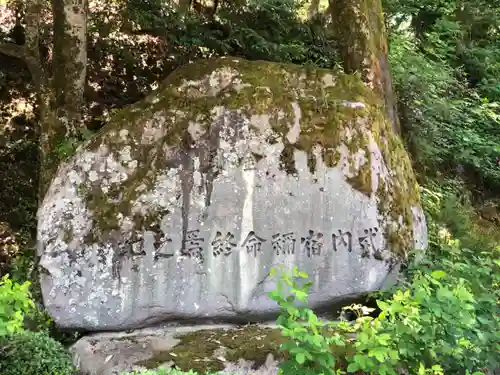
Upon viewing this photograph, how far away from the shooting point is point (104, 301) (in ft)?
15.0

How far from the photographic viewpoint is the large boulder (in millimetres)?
4613

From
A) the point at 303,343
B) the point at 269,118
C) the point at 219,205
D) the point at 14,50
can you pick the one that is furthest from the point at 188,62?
the point at 303,343

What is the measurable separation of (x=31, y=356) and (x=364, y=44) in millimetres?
4648

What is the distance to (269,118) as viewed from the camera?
16.3ft

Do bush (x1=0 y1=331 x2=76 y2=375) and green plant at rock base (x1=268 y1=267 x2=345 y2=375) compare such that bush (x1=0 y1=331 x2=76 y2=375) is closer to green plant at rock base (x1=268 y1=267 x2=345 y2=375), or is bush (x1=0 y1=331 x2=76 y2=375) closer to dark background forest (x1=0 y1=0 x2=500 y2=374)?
dark background forest (x1=0 y1=0 x2=500 y2=374)

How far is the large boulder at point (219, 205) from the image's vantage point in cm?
461

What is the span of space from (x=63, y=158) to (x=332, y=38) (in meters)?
4.54

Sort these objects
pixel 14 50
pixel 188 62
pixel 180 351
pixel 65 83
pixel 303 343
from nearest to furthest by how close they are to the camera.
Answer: pixel 303 343
pixel 180 351
pixel 65 83
pixel 14 50
pixel 188 62

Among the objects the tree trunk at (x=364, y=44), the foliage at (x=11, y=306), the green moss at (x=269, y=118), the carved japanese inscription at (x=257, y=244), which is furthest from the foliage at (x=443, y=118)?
the foliage at (x=11, y=306)

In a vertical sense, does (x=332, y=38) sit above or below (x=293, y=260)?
above

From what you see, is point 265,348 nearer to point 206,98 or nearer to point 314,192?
point 314,192

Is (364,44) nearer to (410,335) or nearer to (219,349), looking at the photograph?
(219,349)

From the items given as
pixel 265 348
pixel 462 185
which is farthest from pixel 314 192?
pixel 462 185

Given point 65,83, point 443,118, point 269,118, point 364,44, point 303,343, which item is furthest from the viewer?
point 443,118
